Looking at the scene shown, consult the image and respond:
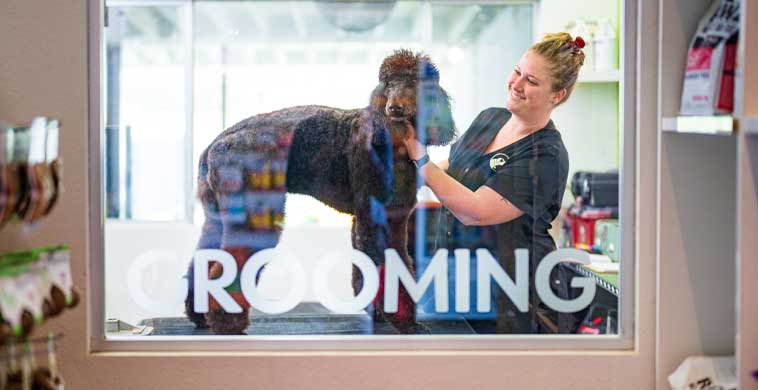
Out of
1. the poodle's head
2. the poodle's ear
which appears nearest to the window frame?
the poodle's head

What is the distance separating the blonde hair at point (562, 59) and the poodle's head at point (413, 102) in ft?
1.01

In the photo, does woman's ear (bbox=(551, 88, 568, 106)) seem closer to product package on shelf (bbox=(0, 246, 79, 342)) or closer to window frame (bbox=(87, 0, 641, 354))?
window frame (bbox=(87, 0, 641, 354))

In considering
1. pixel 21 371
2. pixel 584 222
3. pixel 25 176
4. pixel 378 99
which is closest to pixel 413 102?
pixel 378 99

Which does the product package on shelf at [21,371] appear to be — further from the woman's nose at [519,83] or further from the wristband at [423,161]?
the woman's nose at [519,83]

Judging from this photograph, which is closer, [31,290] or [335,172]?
[31,290]

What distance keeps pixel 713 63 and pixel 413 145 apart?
2.59 ft

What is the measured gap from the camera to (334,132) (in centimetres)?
239

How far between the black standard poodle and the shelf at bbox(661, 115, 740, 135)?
1.87 feet

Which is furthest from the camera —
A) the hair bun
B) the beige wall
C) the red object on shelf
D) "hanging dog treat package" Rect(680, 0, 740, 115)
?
the red object on shelf

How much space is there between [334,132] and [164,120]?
2241 mm

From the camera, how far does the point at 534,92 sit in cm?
245

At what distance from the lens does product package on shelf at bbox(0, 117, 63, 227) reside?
1.51 meters

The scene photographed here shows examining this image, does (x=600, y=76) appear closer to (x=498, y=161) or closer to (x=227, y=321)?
(x=498, y=161)

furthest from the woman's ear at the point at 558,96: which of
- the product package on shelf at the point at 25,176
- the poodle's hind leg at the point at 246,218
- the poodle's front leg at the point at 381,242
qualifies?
the product package on shelf at the point at 25,176
